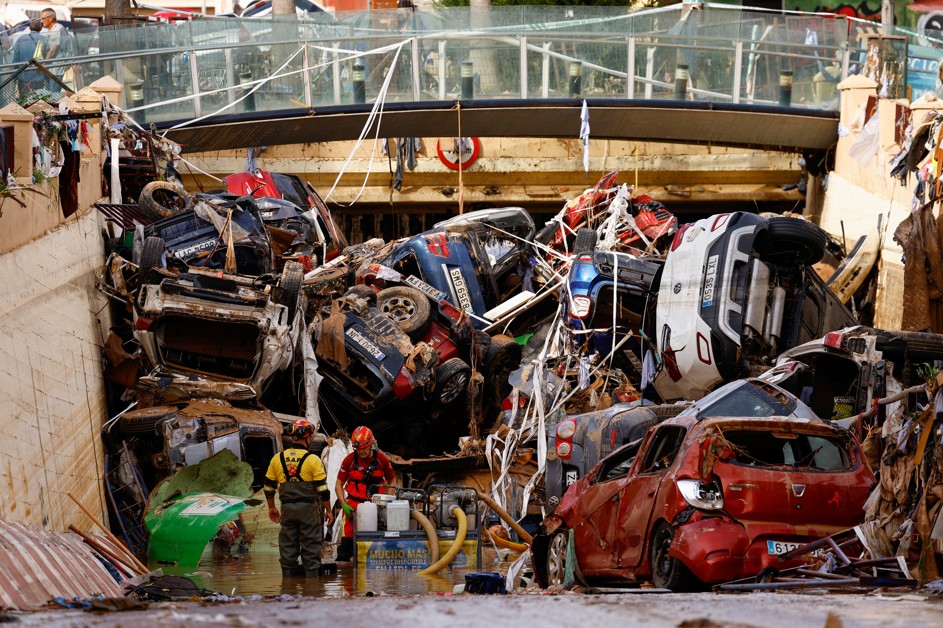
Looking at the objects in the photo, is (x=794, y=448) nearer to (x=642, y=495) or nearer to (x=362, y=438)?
(x=642, y=495)

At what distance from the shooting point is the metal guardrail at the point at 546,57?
27.2 metres

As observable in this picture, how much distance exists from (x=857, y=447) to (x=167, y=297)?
9.84 m

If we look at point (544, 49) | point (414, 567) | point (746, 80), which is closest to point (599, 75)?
point (544, 49)

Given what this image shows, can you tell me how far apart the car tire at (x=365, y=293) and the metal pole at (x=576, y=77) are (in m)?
9.08

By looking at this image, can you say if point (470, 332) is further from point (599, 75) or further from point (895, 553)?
point (895, 553)

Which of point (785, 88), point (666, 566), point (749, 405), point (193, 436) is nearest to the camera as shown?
point (666, 566)

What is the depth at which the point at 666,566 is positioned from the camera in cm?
983

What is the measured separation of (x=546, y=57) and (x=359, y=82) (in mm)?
3609

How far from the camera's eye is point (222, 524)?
14383mm

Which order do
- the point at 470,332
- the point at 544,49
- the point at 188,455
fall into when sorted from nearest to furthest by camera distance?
1. the point at 188,455
2. the point at 470,332
3. the point at 544,49

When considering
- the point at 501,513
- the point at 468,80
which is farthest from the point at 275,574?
the point at 468,80

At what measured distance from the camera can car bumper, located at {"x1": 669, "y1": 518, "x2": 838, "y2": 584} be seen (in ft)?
30.7

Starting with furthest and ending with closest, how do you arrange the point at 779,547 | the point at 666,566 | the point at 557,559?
the point at 557,559
the point at 666,566
the point at 779,547

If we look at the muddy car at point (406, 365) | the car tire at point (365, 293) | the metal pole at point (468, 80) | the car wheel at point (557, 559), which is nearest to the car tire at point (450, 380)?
the muddy car at point (406, 365)
